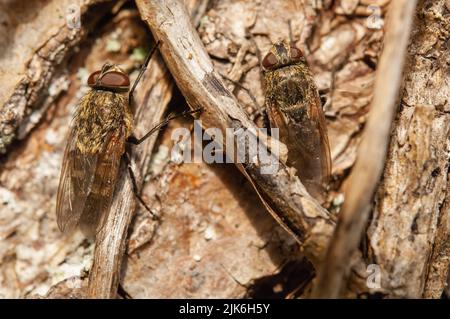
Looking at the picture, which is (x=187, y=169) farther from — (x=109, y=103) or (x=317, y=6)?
(x=317, y=6)

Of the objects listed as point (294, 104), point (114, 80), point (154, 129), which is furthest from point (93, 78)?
point (294, 104)

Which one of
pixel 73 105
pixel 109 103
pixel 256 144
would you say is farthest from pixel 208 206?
pixel 73 105

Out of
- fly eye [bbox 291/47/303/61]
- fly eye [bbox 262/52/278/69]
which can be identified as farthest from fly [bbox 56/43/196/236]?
fly eye [bbox 291/47/303/61]

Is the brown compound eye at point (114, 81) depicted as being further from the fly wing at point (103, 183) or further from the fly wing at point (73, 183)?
the fly wing at point (73, 183)

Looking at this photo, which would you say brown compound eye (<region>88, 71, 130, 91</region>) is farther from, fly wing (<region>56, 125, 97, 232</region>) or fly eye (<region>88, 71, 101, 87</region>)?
fly wing (<region>56, 125, 97, 232</region>)

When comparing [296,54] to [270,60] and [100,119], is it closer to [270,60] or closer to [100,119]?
[270,60]

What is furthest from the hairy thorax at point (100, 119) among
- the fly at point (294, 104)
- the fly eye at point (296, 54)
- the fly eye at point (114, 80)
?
the fly eye at point (296, 54)
